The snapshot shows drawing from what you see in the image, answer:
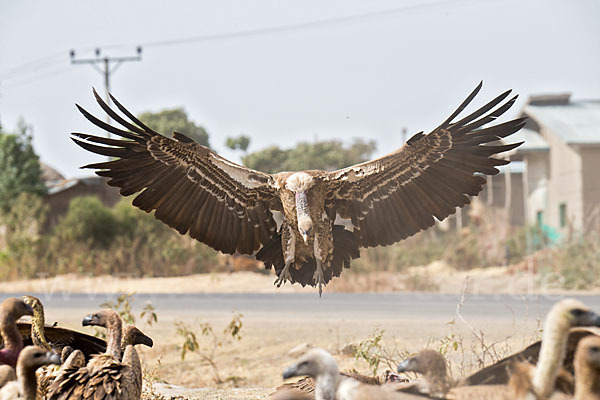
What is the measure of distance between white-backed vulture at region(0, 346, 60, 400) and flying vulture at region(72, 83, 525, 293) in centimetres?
247

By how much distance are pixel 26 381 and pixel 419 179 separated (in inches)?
140

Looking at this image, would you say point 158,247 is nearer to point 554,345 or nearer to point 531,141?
point 531,141

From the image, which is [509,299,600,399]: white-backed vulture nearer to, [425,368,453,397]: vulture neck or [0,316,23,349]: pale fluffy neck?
Answer: [425,368,453,397]: vulture neck

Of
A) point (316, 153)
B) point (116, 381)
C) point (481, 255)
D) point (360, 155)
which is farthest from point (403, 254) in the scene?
point (360, 155)

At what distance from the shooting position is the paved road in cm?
1416

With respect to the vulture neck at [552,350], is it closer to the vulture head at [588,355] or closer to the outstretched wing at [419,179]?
the vulture head at [588,355]

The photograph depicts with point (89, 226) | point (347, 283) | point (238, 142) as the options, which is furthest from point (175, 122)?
point (347, 283)

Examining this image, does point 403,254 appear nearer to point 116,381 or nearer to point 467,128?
point 467,128

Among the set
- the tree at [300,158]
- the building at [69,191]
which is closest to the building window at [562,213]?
the tree at [300,158]

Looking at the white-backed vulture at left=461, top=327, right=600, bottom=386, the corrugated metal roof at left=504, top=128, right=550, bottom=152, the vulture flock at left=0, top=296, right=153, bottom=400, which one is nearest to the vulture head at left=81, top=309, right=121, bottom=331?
the vulture flock at left=0, top=296, right=153, bottom=400

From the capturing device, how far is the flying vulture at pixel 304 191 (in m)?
5.68

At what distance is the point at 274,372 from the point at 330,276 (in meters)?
3.34

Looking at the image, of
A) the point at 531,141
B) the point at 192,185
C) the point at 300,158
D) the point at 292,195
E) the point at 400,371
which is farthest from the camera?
the point at 300,158

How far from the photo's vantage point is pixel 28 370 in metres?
3.37
